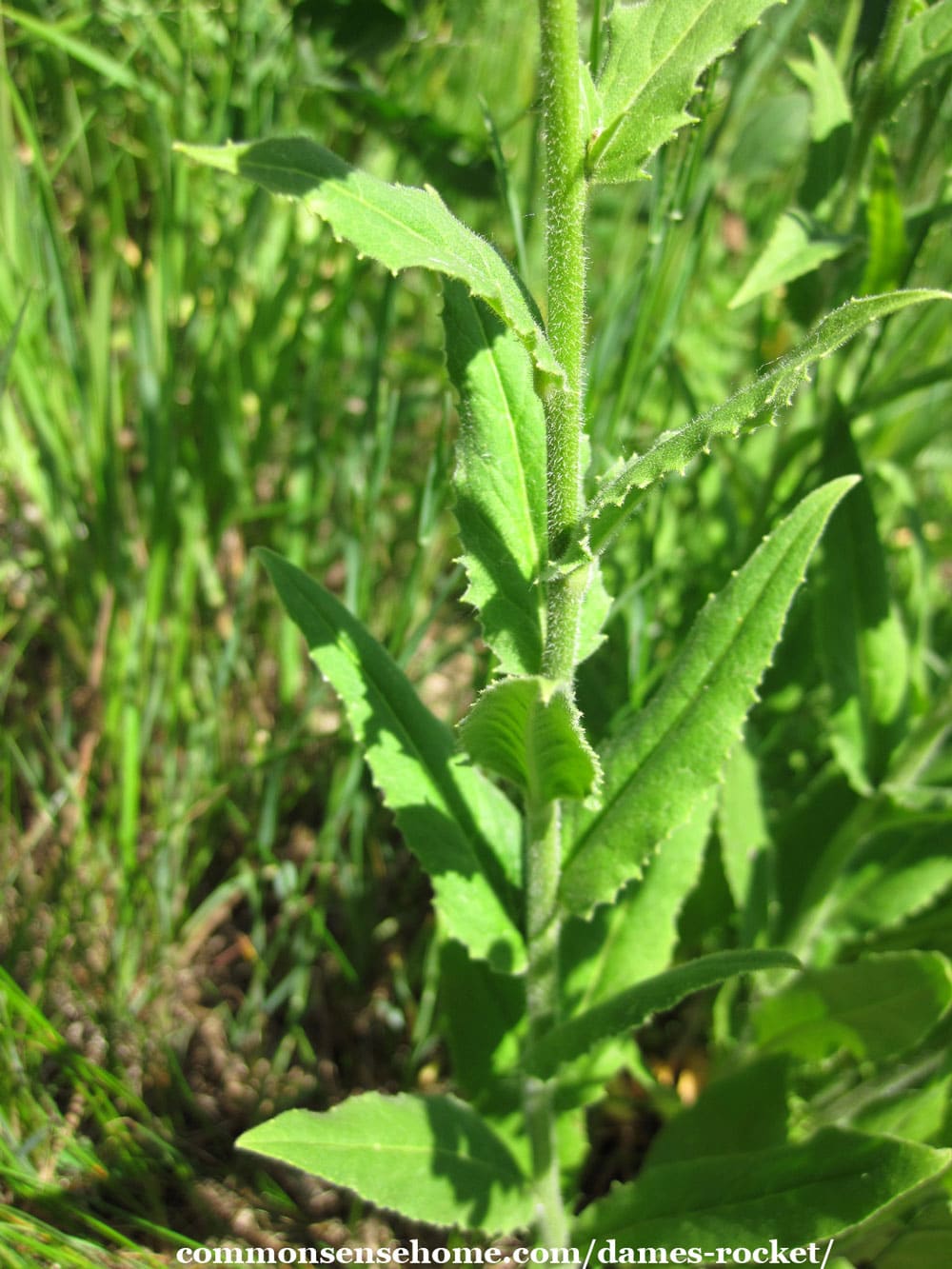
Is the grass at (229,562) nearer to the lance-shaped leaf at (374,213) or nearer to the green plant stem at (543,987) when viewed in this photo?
the green plant stem at (543,987)

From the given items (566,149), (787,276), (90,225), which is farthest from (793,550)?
(90,225)

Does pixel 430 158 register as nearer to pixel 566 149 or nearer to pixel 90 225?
pixel 90 225

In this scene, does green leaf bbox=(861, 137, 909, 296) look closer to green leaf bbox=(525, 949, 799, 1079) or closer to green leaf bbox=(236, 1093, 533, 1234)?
green leaf bbox=(525, 949, 799, 1079)

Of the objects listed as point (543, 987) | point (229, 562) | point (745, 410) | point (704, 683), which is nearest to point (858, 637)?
point (704, 683)

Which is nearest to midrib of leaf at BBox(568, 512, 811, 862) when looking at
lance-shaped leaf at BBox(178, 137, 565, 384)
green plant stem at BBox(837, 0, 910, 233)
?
lance-shaped leaf at BBox(178, 137, 565, 384)

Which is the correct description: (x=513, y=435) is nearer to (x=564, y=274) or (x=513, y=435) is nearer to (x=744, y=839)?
(x=564, y=274)

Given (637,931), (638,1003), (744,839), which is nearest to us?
(638,1003)

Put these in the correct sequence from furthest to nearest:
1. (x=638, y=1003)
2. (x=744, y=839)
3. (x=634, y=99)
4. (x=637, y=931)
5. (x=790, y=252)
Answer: (x=744, y=839) → (x=637, y=931) → (x=790, y=252) → (x=638, y=1003) → (x=634, y=99)
